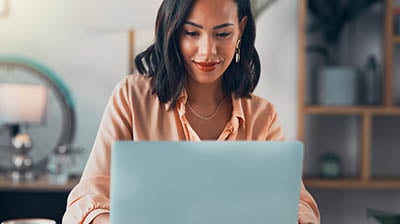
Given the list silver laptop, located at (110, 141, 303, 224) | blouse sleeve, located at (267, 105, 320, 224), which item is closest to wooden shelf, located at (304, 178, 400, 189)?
blouse sleeve, located at (267, 105, 320, 224)

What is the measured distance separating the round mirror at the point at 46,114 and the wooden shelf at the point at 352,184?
1053 millimetres

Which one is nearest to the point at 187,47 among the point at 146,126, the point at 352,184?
the point at 146,126

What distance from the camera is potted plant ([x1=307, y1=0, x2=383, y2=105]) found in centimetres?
275

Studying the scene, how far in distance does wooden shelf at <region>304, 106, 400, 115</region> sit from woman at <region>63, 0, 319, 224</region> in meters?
1.46

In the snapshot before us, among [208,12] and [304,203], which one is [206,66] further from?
[304,203]

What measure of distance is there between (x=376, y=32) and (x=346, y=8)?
205mm

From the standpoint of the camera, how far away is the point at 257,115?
1.31 metres

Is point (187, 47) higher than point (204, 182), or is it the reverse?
point (187, 47)

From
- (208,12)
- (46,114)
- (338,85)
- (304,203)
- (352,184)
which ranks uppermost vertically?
(208,12)

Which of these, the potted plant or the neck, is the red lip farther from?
the potted plant

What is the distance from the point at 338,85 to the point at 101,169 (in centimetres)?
174

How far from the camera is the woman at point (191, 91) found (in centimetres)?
122

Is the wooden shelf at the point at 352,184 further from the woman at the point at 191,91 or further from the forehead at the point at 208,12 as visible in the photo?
the forehead at the point at 208,12

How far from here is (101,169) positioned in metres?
1.20
